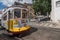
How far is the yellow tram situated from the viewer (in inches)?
735

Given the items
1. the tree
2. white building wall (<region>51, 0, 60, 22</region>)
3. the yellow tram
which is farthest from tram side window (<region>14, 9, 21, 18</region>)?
the tree

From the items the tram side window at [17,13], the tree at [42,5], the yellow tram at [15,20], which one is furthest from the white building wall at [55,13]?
the tram side window at [17,13]

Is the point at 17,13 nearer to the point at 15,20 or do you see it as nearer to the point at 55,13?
the point at 15,20

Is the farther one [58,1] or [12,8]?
[58,1]

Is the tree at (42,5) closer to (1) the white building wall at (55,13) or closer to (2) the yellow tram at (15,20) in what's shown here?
(1) the white building wall at (55,13)

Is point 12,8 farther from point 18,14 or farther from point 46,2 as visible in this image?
point 46,2

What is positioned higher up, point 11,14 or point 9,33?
point 11,14

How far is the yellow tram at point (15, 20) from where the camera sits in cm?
1867

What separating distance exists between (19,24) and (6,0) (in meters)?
3.54

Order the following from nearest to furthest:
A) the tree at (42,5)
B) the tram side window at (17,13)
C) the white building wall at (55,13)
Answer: the tram side window at (17,13) < the white building wall at (55,13) < the tree at (42,5)

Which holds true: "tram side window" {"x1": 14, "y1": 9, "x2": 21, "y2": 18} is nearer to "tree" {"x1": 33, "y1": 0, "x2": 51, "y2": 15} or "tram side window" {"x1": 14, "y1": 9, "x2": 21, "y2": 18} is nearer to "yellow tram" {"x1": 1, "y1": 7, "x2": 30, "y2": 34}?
"yellow tram" {"x1": 1, "y1": 7, "x2": 30, "y2": 34}

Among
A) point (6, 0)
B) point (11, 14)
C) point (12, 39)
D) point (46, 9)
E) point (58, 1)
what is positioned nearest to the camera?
point (12, 39)

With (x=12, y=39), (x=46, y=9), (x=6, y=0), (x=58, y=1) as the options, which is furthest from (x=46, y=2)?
(x=12, y=39)

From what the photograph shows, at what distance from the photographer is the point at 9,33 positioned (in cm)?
1872
